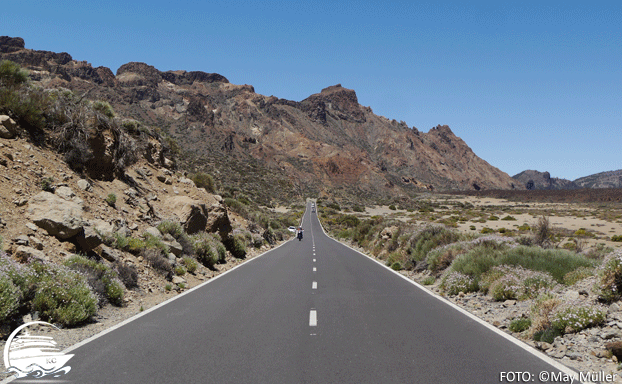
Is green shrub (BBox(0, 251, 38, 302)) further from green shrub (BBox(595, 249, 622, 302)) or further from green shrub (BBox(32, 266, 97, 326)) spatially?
green shrub (BBox(595, 249, 622, 302))

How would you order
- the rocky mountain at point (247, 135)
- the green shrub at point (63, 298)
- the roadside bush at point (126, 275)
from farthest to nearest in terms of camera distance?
the rocky mountain at point (247, 135) < the roadside bush at point (126, 275) < the green shrub at point (63, 298)

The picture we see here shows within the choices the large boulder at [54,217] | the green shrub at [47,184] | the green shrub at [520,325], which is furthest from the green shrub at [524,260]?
the green shrub at [47,184]

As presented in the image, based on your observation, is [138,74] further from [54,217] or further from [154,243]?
[54,217]

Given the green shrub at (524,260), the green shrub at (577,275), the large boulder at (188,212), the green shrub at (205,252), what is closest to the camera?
the green shrub at (577,275)

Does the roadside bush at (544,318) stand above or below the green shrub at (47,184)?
below

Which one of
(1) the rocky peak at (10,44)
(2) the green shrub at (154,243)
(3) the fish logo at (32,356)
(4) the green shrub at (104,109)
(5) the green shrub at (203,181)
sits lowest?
(3) the fish logo at (32,356)

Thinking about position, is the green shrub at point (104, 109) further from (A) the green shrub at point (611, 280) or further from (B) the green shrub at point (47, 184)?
(A) the green shrub at point (611, 280)

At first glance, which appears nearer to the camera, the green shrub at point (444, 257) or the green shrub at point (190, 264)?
the green shrub at point (444, 257)

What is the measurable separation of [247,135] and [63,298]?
148966mm

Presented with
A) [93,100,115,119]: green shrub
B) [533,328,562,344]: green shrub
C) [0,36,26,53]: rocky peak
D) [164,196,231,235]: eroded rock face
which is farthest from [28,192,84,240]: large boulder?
[0,36,26,53]: rocky peak

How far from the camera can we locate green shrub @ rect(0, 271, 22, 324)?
19.6ft

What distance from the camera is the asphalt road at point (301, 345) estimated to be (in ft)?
15.6

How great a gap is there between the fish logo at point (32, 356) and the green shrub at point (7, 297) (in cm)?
29

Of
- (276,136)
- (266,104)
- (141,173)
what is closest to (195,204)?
(141,173)
